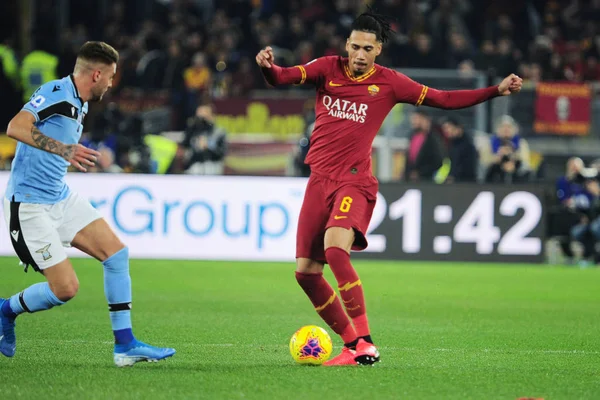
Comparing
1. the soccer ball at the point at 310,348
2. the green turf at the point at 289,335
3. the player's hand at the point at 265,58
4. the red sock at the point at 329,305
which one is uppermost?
the player's hand at the point at 265,58

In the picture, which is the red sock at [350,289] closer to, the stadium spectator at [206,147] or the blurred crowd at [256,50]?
the blurred crowd at [256,50]

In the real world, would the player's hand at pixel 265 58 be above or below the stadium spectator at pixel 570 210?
above

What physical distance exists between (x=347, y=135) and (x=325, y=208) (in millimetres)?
525

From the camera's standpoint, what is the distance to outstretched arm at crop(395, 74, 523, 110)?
811cm

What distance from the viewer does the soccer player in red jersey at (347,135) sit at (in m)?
8.03

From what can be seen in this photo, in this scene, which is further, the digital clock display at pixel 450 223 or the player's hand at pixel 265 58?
the digital clock display at pixel 450 223

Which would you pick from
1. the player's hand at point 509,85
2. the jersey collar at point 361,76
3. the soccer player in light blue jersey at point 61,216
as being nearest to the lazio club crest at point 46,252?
the soccer player in light blue jersey at point 61,216

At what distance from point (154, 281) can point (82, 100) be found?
23.1 ft

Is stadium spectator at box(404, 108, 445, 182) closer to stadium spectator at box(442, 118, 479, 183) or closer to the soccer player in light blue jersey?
stadium spectator at box(442, 118, 479, 183)

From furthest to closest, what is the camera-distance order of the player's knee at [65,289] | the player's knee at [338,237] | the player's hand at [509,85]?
the player's hand at [509,85], the player's knee at [338,237], the player's knee at [65,289]

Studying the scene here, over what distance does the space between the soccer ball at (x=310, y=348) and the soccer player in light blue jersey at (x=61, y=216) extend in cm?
87

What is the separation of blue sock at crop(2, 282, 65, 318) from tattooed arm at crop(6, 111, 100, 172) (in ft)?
2.97

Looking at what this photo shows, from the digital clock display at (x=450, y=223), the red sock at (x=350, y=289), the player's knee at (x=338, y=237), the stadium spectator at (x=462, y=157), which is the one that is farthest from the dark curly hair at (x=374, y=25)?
the stadium spectator at (x=462, y=157)

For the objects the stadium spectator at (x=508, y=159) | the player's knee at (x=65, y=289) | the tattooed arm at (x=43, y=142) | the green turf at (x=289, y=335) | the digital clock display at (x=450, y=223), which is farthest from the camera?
Answer: the stadium spectator at (x=508, y=159)
